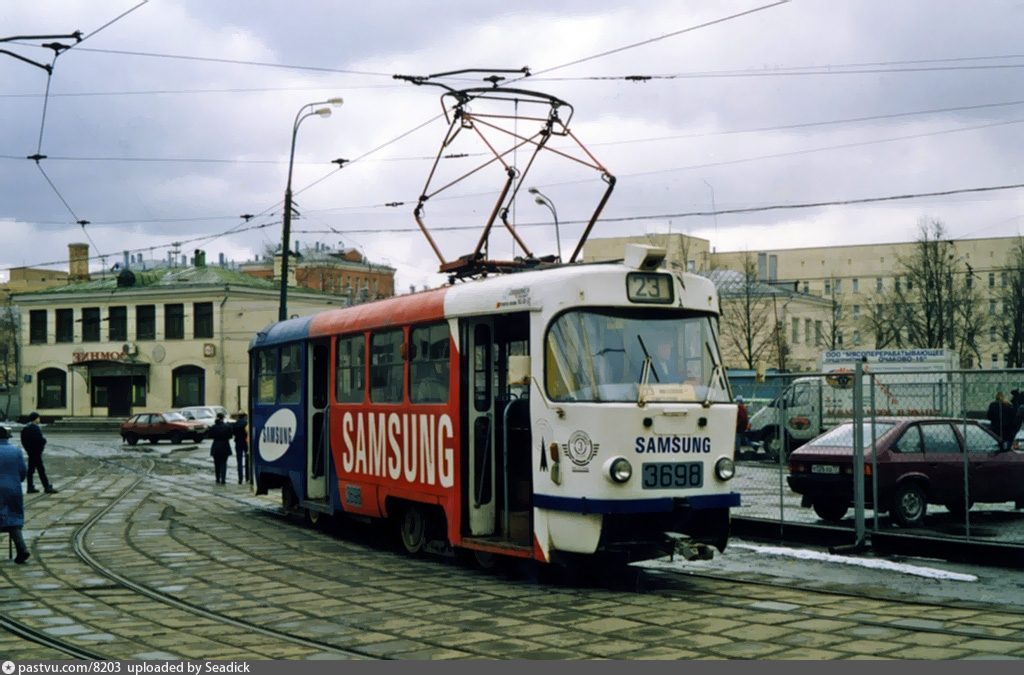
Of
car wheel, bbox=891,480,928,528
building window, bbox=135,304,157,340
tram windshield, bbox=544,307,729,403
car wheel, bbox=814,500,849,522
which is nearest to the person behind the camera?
tram windshield, bbox=544,307,729,403

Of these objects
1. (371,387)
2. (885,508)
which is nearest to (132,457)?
(371,387)

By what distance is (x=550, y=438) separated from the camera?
1127cm

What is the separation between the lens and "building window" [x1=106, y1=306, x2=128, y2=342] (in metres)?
68.1

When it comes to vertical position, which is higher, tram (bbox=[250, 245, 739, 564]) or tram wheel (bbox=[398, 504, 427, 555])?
tram (bbox=[250, 245, 739, 564])

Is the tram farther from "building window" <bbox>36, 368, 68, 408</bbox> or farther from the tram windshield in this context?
"building window" <bbox>36, 368, 68, 408</bbox>

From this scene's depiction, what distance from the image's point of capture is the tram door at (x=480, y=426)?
12.5 m

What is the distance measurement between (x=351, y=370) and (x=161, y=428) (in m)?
34.5

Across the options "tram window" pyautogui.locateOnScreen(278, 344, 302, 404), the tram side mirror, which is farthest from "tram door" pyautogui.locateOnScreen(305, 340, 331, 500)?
the tram side mirror

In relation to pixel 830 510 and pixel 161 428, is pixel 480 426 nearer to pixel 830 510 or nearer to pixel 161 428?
pixel 830 510

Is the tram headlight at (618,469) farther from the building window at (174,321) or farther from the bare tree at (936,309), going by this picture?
the building window at (174,321)

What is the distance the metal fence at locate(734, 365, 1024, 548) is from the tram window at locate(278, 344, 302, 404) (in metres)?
6.32

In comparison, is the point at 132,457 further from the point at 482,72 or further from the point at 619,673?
the point at 619,673

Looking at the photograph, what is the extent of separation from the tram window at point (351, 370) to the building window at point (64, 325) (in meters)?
57.7

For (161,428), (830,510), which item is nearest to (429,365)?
(830,510)
